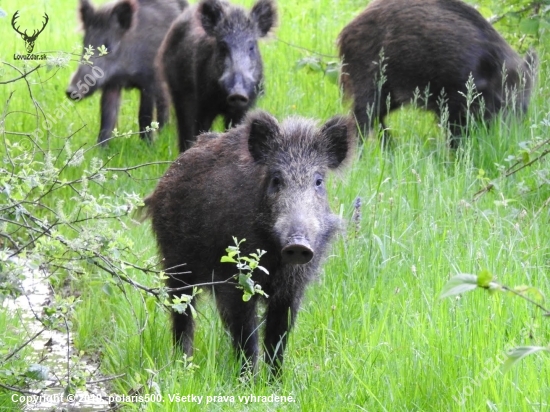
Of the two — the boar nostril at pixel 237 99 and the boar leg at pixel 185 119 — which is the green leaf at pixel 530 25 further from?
the boar leg at pixel 185 119

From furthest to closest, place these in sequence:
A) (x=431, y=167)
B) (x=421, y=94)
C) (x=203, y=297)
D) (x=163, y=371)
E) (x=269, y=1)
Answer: (x=269, y=1)
(x=421, y=94)
(x=431, y=167)
(x=203, y=297)
(x=163, y=371)

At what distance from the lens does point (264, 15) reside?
814 cm

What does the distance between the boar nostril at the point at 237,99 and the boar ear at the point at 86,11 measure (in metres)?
2.41

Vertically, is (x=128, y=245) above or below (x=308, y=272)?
above

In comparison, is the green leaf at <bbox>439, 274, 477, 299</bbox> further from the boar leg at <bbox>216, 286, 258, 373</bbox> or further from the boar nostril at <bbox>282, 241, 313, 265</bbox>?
the boar leg at <bbox>216, 286, 258, 373</bbox>

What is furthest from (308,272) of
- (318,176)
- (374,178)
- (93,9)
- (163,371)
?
(93,9)

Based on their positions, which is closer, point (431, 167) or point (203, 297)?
point (203, 297)

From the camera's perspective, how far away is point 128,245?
3.68 m

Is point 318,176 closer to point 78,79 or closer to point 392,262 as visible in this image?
point 392,262

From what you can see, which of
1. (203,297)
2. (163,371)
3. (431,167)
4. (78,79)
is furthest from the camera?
(78,79)

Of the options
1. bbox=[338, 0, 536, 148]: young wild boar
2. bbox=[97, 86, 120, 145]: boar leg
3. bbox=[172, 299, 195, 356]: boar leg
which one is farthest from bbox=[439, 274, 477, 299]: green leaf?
bbox=[97, 86, 120, 145]: boar leg

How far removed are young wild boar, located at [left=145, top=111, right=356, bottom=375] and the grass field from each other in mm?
173

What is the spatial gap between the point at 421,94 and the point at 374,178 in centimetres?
147

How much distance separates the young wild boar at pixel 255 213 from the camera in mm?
4328
